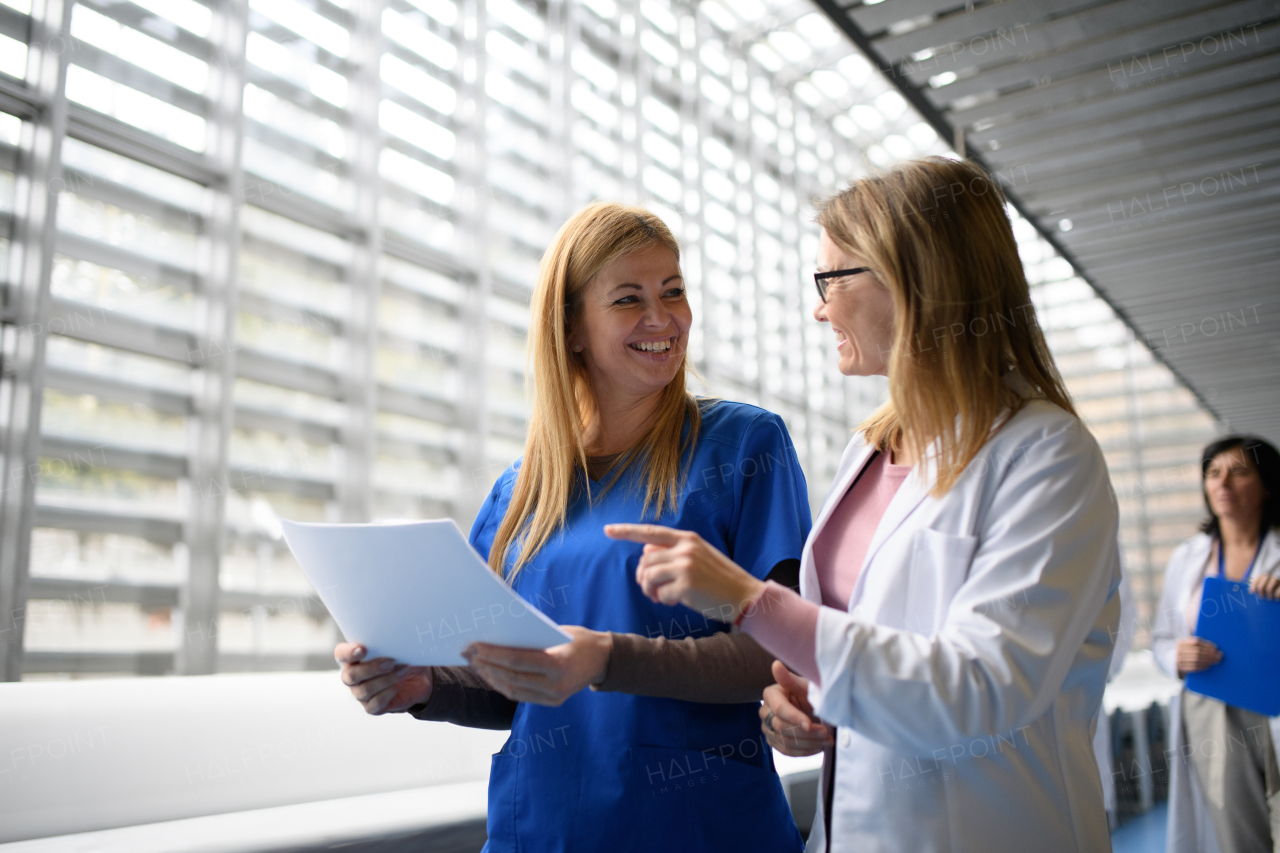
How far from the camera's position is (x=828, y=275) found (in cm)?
150

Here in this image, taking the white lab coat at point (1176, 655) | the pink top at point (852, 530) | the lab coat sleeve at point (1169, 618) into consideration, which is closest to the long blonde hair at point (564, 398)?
the pink top at point (852, 530)

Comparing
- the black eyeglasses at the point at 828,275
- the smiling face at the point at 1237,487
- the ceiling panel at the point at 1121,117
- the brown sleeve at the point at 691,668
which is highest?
the ceiling panel at the point at 1121,117

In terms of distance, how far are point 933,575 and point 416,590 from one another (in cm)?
72

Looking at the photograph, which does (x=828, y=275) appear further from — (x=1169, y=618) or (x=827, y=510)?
(x=1169, y=618)

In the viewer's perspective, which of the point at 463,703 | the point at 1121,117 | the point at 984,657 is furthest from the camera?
the point at 1121,117

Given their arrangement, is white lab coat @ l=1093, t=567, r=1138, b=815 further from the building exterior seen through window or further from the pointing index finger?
the pointing index finger

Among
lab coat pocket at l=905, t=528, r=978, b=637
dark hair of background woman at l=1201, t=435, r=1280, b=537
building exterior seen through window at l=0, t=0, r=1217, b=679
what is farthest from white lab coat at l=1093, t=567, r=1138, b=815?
lab coat pocket at l=905, t=528, r=978, b=637

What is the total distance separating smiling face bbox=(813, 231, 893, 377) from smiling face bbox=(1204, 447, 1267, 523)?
12.0 ft

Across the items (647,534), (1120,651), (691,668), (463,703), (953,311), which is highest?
(953,311)

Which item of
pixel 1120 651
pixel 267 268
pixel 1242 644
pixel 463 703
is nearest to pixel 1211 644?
pixel 1242 644

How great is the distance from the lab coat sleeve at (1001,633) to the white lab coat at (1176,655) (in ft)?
11.9

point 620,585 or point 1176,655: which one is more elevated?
point 620,585

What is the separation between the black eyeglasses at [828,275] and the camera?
1.45m

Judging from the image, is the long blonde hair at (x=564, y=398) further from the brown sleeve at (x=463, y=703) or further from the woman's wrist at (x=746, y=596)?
the woman's wrist at (x=746, y=596)
